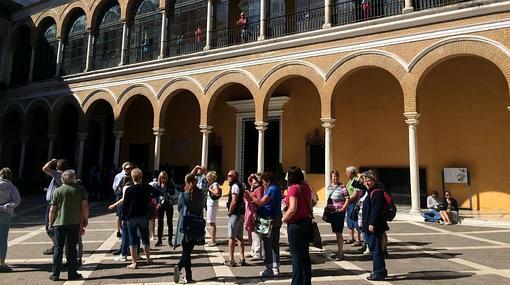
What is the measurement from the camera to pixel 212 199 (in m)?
7.32

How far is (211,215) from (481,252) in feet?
17.7

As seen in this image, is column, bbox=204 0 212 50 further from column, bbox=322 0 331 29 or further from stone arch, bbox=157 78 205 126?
column, bbox=322 0 331 29

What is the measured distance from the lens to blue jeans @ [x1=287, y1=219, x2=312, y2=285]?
474cm

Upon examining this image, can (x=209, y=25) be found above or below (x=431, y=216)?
above

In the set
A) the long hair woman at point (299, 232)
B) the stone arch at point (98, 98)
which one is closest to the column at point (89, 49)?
the stone arch at point (98, 98)

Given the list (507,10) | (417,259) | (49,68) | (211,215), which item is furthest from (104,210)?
(507,10)

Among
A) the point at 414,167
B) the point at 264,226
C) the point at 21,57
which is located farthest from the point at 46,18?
the point at 264,226

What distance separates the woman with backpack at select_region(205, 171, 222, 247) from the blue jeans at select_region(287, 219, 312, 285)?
2.41 m

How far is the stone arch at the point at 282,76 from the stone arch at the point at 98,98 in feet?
27.2

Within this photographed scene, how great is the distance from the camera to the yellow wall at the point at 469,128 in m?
13.2

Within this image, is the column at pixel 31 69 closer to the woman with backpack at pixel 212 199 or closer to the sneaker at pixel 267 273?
the woman with backpack at pixel 212 199

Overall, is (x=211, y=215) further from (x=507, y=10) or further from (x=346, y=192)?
(x=507, y=10)

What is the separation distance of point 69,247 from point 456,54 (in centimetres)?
1154

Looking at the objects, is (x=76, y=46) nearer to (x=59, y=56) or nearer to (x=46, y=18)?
(x=59, y=56)
